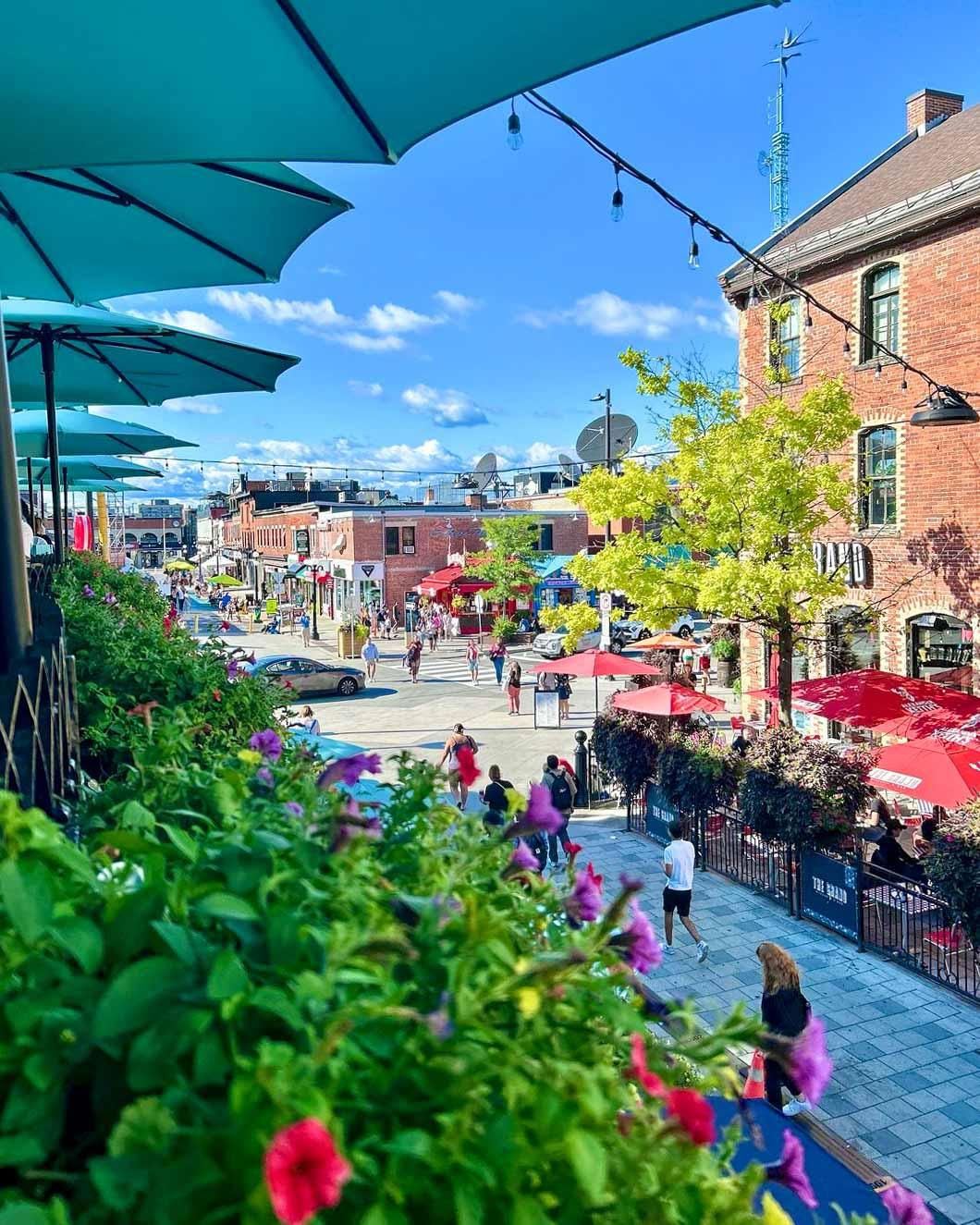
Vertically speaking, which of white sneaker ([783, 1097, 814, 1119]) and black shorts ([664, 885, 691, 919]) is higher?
black shorts ([664, 885, 691, 919])

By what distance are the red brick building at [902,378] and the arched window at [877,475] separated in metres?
0.02

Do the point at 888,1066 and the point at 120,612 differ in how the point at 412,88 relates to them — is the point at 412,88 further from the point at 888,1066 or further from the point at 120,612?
the point at 888,1066

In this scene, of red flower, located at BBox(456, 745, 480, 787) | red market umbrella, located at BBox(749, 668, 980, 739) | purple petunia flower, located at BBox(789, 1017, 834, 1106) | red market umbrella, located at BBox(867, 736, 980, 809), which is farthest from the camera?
red market umbrella, located at BBox(749, 668, 980, 739)

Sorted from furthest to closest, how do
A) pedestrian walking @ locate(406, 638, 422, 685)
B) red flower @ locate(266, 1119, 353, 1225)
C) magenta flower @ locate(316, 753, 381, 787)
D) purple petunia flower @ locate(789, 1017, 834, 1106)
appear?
pedestrian walking @ locate(406, 638, 422, 685) < magenta flower @ locate(316, 753, 381, 787) < purple petunia flower @ locate(789, 1017, 834, 1106) < red flower @ locate(266, 1119, 353, 1225)

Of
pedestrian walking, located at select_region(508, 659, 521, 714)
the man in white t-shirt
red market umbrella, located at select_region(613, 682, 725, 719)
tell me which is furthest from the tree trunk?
pedestrian walking, located at select_region(508, 659, 521, 714)

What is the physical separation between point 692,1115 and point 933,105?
24.6 metres

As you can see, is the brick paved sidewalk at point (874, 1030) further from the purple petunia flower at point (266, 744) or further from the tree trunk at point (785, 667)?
the tree trunk at point (785, 667)

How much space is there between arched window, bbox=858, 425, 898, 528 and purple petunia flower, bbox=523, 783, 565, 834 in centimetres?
1587

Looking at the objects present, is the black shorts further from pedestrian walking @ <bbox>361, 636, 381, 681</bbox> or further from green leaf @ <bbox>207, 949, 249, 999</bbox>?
pedestrian walking @ <bbox>361, 636, 381, 681</bbox>

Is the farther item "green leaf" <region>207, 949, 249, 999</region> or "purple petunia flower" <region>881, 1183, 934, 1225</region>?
"purple petunia flower" <region>881, 1183, 934, 1225</region>

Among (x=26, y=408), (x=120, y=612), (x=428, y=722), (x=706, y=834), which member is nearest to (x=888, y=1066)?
(x=706, y=834)

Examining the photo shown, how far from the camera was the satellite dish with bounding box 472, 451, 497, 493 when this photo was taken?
66250 mm

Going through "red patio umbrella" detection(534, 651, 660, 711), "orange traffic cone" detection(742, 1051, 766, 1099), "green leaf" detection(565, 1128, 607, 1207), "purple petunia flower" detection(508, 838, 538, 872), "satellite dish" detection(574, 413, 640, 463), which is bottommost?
"orange traffic cone" detection(742, 1051, 766, 1099)

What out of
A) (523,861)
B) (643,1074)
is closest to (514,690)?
(523,861)
